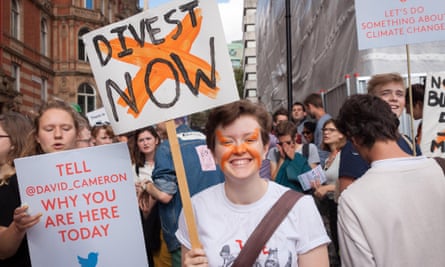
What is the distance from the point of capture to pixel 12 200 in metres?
2.36

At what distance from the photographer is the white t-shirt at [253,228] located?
69.4 inches

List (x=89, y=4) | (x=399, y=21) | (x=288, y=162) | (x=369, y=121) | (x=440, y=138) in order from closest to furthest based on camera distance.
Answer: (x=369, y=121)
(x=399, y=21)
(x=440, y=138)
(x=288, y=162)
(x=89, y=4)

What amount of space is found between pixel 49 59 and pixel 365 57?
71.0 feet

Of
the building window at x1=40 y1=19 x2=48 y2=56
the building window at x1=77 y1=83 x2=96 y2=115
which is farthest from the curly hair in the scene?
the building window at x1=77 y1=83 x2=96 y2=115

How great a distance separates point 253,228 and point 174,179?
4.77 ft

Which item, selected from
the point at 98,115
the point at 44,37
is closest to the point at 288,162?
the point at 98,115

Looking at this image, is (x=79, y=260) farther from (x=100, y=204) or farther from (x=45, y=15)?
(x=45, y=15)

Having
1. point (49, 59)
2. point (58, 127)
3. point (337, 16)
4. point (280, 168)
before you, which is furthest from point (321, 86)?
point (49, 59)

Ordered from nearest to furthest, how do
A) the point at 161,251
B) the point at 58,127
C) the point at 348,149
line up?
the point at 58,127 → the point at 348,149 → the point at 161,251

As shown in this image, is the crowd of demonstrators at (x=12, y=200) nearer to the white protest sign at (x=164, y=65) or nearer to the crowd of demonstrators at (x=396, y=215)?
the white protest sign at (x=164, y=65)

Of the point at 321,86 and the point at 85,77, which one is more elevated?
the point at 85,77

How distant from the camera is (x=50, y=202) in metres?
2.30

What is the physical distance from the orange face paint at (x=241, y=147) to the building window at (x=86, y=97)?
26.2m

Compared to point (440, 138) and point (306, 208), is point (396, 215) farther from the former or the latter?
point (440, 138)
